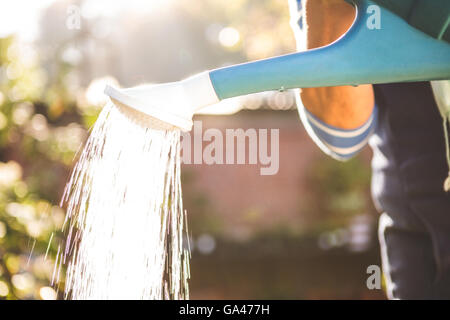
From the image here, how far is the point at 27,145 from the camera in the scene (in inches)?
94.0

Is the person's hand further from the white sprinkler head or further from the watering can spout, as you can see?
the white sprinkler head

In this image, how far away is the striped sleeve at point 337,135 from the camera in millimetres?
904

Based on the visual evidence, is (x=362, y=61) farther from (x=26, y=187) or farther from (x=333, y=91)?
(x=26, y=187)

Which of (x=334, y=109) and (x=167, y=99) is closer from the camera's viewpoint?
(x=167, y=99)

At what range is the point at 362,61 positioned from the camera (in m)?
0.62

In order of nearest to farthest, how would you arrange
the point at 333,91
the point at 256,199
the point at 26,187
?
1. the point at 333,91
2. the point at 26,187
3. the point at 256,199

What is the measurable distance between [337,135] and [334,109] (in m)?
0.05

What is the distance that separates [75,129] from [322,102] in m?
1.85

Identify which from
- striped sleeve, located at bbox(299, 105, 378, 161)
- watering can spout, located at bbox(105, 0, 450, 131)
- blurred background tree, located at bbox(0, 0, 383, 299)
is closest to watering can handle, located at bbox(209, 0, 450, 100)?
watering can spout, located at bbox(105, 0, 450, 131)

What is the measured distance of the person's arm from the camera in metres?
0.79

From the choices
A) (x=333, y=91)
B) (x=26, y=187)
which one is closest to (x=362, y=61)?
(x=333, y=91)

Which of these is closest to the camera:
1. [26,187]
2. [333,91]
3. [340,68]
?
[340,68]
